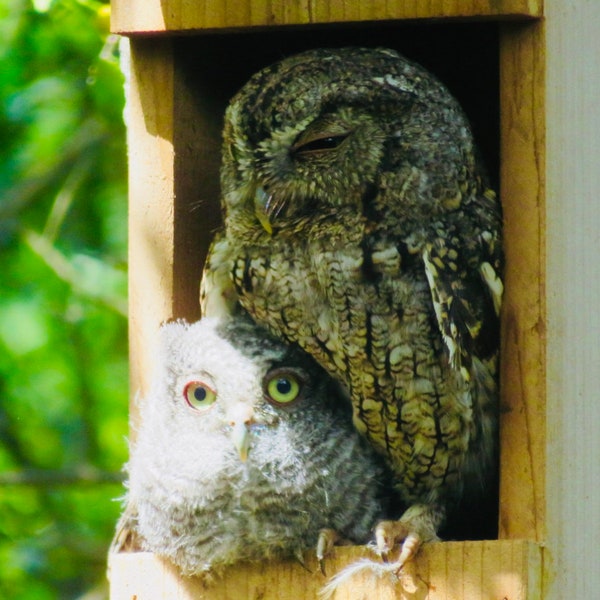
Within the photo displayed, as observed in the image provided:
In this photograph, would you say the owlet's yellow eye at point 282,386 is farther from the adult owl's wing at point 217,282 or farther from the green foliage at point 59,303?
the green foliage at point 59,303

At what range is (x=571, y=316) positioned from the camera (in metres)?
2.40

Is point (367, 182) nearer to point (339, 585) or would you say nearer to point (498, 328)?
point (498, 328)

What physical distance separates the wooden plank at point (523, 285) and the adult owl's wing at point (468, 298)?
2.9 inches

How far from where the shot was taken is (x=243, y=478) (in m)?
2.59

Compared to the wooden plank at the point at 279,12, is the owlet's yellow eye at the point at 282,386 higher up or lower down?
lower down

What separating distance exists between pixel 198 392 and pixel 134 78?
780mm

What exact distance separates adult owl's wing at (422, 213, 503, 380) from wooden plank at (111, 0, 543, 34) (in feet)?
1.64

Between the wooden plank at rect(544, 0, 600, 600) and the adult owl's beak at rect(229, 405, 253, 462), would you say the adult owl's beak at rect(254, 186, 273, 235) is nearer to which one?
the adult owl's beak at rect(229, 405, 253, 462)

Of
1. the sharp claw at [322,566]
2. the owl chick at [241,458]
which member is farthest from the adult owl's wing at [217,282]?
the sharp claw at [322,566]

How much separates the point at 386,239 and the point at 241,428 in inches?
21.5

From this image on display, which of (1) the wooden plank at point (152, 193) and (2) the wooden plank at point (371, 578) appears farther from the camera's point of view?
(1) the wooden plank at point (152, 193)

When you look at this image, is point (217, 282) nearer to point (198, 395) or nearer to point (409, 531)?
point (198, 395)

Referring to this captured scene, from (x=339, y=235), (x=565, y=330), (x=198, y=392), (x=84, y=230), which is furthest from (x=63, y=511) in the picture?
(x=565, y=330)

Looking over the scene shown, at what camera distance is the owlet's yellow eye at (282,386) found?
9.10ft
